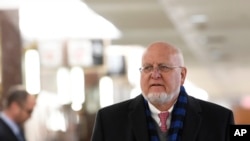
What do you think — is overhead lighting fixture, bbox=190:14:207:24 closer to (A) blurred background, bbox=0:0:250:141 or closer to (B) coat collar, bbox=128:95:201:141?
(A) blurred background, bbox=0:0:250:141

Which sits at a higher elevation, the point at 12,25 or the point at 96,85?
the point at 12,25

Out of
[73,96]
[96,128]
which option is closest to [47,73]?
[73,96]

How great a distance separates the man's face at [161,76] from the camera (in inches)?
146

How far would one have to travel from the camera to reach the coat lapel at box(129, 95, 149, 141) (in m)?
3.73

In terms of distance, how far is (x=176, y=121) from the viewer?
12.4ft

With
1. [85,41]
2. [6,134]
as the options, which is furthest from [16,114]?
[85,41]

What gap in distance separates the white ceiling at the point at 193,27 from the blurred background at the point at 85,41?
16mm

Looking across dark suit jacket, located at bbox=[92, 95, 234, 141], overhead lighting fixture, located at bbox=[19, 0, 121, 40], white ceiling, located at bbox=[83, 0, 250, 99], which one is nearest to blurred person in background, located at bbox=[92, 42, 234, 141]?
Answer: dark suit jacket, located at bbox=[92, 95, 234, 141]

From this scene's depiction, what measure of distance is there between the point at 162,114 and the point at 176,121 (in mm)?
72

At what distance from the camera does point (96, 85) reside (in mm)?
13445

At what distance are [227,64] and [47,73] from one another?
34.5ft

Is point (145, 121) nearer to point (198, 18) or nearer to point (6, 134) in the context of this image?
point (6, 134)

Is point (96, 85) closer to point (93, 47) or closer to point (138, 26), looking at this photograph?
point (93, 47)

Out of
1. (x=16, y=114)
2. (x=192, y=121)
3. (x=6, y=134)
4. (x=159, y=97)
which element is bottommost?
(x=6, y=134)
